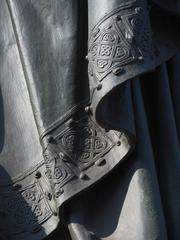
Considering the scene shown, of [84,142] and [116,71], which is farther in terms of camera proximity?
[84,142]

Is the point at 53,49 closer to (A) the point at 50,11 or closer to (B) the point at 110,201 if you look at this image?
(A) the point at 50,11

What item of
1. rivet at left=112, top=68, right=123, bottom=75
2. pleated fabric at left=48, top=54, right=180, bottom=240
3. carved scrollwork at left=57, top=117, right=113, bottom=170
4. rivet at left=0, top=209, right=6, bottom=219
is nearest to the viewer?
rivet at left=112, top=68, right=123, bottom=75

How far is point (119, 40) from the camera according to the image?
4426mm

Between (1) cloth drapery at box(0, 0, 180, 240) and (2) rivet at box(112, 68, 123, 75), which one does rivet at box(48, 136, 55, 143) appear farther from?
(2) rivet at box(112, 68, 123, 75)

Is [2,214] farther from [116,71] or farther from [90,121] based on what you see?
[116,71]

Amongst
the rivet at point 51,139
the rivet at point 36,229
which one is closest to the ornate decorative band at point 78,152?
the rivet at point 51,139

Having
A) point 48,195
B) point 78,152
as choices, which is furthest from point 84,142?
point 48,195

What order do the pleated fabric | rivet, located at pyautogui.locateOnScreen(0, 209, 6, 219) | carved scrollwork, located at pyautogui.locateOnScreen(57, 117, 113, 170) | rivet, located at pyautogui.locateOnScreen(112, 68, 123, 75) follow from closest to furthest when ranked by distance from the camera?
rivet, located at pyautogui.locateOnScreen(112, 68, 123, 75), the pleated fabric, carved scrollwork, located at pyautogui.locateOnScreen(57, 117, 113, 170), rivet, located at pyautogui.locateOnScreen(0, 209, 6, 219)

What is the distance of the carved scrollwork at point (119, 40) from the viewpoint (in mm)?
4391

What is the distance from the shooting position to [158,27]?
15.6 ft

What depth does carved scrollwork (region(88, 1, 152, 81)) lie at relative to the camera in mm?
4391

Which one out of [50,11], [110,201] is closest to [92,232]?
[110,201]

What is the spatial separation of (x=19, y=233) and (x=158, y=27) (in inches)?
29.9

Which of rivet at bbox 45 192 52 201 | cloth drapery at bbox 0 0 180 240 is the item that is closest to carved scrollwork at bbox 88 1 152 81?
cloth drapery at bbox 0 0 180 240
